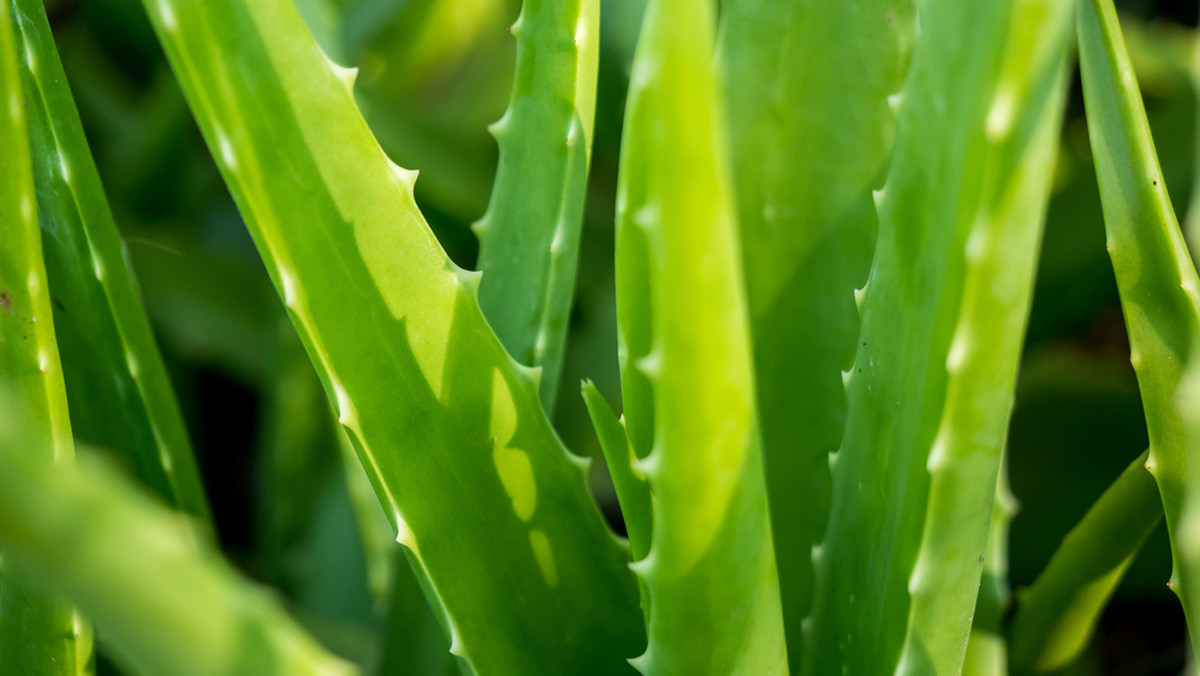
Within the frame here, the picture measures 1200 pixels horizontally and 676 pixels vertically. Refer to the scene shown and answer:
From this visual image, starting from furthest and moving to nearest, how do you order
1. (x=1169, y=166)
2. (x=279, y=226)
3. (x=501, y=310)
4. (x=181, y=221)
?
(x=181, y=221), (x=1169, y=166), (x=501, y=310), (x=279, y=226)

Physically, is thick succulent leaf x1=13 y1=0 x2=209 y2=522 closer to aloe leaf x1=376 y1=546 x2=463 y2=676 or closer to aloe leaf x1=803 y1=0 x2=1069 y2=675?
aloe leaf x1=376 y1=546 x2=463 y2=676

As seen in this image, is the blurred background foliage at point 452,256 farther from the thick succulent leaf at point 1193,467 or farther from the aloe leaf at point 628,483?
the thick succulent leaf at point 1193,467

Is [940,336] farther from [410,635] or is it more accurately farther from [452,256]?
[452,256]

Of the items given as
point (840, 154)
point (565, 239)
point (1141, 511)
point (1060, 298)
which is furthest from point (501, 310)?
point (1060, 298)

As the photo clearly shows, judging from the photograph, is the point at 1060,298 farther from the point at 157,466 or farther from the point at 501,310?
the point at 157,466

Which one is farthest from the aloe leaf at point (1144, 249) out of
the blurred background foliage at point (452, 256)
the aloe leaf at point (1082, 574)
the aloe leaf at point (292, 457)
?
the aloe leaf at point (292, 457)

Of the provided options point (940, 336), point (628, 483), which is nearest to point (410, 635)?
point (628, 483)
